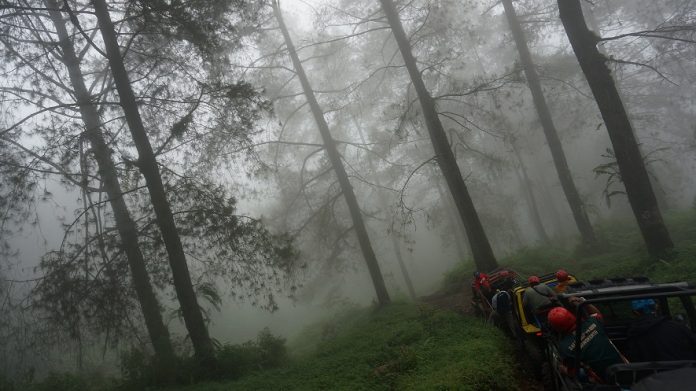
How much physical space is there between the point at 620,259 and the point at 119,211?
47.0 feet

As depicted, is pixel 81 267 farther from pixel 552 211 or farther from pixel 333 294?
pixel 552 211

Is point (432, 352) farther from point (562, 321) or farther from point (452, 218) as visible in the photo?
point (452, 218)

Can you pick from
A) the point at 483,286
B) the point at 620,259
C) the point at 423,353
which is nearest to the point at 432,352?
the point at 423,353

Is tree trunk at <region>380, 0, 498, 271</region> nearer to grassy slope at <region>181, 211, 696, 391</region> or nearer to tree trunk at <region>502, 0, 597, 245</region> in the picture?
grassy slope at <region>181, 211, 696, 391</region>

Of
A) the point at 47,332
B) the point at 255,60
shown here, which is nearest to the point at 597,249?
the point at 255,60

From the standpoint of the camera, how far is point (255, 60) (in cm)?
1416

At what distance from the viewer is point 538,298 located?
658 centimetres

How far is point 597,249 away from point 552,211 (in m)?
15.5

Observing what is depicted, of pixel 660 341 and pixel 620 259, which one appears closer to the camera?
pixel 660 341

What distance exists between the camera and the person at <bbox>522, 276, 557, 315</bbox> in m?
6.24

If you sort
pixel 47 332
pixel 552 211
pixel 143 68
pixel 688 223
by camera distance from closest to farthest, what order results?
pixel 47 332, pixel 143 68, pixel 688 223, pixel 552 211

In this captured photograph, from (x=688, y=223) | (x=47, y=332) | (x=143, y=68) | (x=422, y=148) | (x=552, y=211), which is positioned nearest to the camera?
(x=47, y=332)

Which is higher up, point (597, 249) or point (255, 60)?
point (255, 60)

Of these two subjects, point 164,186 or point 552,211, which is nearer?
point 164,186
